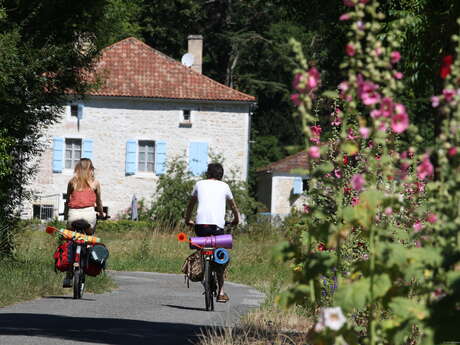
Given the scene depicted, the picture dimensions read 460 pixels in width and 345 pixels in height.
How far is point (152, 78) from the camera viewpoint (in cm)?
5047

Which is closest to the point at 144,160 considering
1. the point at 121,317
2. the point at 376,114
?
the point at 121,317

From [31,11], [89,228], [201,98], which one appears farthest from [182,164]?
[89,228]

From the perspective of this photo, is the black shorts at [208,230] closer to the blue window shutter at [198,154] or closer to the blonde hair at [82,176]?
the blonde hair at [82,176]

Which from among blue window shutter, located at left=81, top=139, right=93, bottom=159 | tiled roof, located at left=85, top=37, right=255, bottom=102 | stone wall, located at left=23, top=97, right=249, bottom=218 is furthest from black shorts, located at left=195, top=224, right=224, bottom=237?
blue window shutter, located at left=81, top=139, right=93, bottom=159

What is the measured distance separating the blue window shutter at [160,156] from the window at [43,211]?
16.9 feet

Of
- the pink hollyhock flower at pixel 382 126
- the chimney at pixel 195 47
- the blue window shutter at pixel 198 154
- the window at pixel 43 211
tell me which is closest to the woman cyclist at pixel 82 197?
the pink hollyhock flower at pixel 382 126

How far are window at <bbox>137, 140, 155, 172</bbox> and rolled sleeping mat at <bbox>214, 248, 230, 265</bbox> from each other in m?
37.2

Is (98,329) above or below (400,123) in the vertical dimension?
below

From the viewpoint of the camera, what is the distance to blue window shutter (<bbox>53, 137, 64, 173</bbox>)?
1960 inches

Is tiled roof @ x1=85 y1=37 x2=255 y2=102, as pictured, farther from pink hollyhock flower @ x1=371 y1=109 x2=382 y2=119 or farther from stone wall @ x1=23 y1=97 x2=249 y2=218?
pink hollyhock flower @ x1=371 y1=109 x2=382 y2=119

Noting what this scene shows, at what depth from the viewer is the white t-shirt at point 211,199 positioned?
1276 centimetres

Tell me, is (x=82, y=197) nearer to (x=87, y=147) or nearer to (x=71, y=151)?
(x=87, y=147)

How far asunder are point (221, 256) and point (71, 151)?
37.9 meters

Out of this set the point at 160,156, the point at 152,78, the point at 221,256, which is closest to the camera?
the point at 221,256
